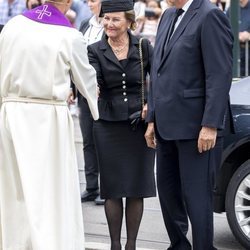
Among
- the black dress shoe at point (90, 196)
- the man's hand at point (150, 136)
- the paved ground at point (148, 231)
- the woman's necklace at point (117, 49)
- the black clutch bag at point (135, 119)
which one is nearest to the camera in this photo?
the man's hand at point (150, 136)

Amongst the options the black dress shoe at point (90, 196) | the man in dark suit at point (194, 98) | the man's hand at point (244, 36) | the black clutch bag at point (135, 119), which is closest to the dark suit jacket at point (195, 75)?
the man in dark suit at point (194, 98)

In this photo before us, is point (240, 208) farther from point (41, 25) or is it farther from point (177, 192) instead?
point (41, 25)

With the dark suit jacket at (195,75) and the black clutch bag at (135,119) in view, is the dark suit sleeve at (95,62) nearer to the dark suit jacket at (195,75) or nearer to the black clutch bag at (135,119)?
the black clutch bag at (135,119)

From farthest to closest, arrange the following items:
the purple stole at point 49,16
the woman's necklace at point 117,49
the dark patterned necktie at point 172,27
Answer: the woman's necklace at point 117,49, the dark patterned necktie at point 172,27, the purple stole at point 49,16

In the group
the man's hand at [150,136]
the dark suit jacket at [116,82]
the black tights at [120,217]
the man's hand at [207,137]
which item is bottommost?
the black tights at [120,217]

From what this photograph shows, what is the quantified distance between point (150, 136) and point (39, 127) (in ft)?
3.06

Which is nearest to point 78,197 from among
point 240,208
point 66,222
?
point 66,222

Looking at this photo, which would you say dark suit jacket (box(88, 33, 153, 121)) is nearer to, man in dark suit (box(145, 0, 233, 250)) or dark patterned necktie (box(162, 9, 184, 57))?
man in dark suit (box(145, 0, 233, 250))

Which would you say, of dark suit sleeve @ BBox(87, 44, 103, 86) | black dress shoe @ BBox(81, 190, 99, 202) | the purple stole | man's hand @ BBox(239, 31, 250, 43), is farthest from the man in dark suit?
man's hand @ BBox(239, 31, 250, 43)

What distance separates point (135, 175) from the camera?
6797 millimetres

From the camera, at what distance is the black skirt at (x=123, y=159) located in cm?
677

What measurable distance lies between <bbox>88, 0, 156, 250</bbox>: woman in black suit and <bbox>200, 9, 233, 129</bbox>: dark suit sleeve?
731 mm

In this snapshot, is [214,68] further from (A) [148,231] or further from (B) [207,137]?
(A) [148,231]

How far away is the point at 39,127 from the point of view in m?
6.01
